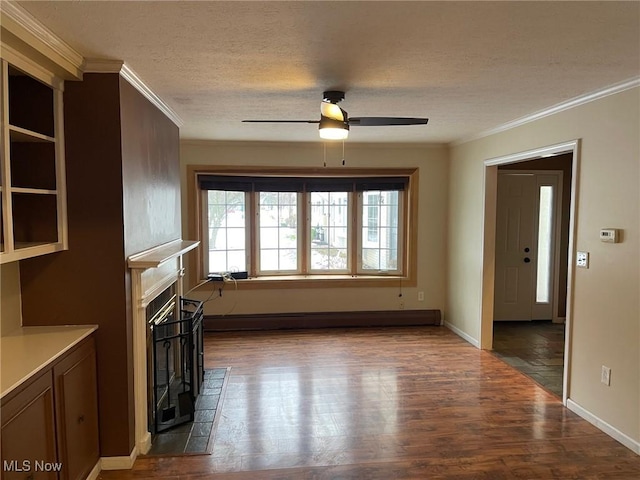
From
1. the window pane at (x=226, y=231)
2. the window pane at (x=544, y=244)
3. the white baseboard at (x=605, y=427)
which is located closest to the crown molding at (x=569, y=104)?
the window pane at (x=544, y=244)

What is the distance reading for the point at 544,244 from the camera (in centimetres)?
582

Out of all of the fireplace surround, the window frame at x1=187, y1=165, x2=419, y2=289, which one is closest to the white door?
the window frame at x1=187, y1=165, x2=419, y2=289

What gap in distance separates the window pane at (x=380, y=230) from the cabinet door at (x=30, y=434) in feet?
14.2

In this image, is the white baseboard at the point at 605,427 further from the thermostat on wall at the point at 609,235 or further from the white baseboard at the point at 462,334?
the white baseboard at the point at 462,334

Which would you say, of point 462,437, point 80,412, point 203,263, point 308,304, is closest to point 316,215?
point 308,304

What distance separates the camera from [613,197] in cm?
293

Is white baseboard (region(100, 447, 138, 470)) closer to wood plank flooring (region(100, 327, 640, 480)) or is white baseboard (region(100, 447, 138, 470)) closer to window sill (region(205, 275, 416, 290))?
wood plank flooring (region(100, 327, 640, 480))

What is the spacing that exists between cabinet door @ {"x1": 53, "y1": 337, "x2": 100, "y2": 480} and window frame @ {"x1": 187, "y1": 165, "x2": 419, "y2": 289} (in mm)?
2966

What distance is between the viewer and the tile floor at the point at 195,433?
9.19ft

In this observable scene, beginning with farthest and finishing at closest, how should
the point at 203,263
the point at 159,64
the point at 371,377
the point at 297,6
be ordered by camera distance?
the point at 203,263 < the point at 371,377 < the point at 159,64 < the point at 297,6

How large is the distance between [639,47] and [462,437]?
254 centimetres

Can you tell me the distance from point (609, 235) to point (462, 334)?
8.47 ft

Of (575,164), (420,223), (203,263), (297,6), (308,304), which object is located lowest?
(308,304)

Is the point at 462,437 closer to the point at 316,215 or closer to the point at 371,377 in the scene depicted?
the point at 371,377
